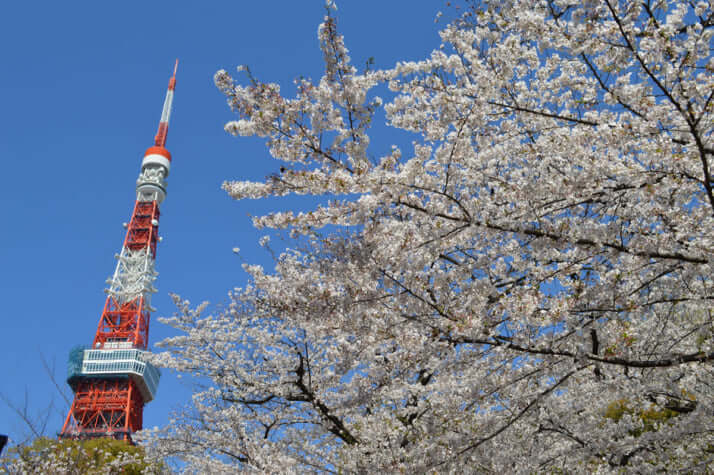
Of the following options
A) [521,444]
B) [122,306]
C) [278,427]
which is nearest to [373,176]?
[521,444]

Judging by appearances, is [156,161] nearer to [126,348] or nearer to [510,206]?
[126,348]

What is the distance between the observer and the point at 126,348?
4153 cm

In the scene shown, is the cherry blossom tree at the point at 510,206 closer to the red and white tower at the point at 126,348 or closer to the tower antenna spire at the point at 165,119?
the red and white tower at the point at 126,348

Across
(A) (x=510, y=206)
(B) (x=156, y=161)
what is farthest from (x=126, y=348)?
(A) (x=510, y=206)

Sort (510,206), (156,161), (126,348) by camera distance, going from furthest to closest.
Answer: (156,161) → (126,348) → (510,206)

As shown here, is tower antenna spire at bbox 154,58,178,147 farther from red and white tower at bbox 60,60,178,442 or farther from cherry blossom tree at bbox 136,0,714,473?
cherry blossom tree at bbox 136,0,714,473

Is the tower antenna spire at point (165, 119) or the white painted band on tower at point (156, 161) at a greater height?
the tower antenna spire at point (165, 119)

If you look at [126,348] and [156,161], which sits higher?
[156,161]

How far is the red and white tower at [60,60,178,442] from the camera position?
3859cm

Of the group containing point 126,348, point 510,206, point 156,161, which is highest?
point 156,161

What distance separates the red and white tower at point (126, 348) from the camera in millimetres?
38594

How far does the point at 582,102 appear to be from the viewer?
3.42 metres

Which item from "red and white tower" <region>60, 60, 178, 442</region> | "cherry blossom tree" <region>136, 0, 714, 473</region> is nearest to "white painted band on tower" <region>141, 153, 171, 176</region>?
"red and white tower" <region>60, 60, 178, 442</region>

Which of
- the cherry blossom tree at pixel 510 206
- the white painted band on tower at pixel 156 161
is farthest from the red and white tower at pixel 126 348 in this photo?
the cherry blossom tree at pixel 510 206
